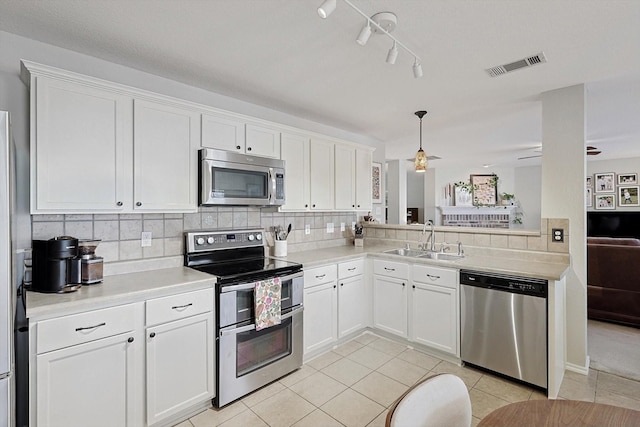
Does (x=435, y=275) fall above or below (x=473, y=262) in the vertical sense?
below

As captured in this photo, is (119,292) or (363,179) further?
(363,179)

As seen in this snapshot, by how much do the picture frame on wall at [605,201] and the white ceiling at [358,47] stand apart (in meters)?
4.85

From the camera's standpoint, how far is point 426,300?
3021 millimetres

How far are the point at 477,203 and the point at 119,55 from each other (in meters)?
8.54

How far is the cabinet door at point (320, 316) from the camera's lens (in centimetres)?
291

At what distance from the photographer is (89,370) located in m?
1.74

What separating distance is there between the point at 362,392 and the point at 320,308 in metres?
0.81

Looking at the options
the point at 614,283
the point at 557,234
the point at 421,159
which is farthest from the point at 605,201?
the point at 421,159

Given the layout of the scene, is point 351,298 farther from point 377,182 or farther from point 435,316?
point 377,182

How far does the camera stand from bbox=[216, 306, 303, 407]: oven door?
225 centimetres

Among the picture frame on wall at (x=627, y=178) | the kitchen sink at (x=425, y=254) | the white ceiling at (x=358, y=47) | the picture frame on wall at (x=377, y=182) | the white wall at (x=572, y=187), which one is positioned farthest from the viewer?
the picture frame on wall at (x=627, y=178)

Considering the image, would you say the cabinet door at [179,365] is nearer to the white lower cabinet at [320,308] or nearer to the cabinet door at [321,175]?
the white lower cabinet at [320,308]

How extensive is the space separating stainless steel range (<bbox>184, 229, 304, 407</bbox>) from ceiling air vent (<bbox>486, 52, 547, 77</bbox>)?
2.23 m

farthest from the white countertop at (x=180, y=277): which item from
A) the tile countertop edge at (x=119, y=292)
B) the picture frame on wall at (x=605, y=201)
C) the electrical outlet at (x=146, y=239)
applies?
the picture frame on wall at (x=605, y=201)
